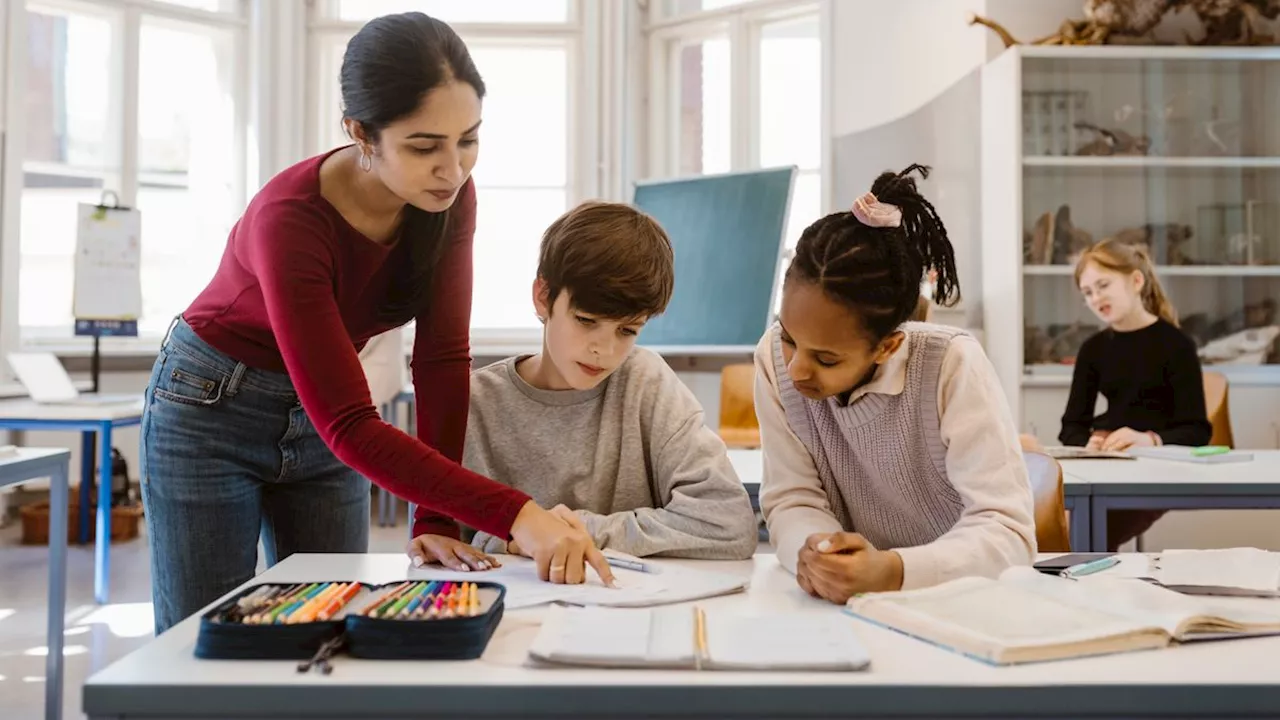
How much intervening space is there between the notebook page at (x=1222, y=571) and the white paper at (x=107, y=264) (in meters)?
4.22

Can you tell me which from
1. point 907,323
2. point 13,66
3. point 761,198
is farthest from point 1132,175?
point 13,66

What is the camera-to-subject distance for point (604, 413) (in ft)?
4.94

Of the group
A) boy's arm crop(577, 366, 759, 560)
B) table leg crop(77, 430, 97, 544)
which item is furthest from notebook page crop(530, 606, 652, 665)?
table leg crop(77, 430, 97, 544)

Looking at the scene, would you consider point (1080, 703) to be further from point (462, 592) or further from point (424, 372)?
point (424, 372)

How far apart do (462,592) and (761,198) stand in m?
3.98

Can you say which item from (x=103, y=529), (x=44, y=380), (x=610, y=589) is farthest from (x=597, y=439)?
(x=44, y=380)

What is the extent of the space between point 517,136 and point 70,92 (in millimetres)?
2013

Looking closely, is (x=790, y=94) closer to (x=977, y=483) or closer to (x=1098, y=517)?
(x=1098, y=517)

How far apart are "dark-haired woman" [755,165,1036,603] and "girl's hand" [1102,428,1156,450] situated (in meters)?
1.51

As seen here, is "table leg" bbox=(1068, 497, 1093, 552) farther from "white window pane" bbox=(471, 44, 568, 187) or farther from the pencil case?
"white window pane" bbox=(471, 44, 568, 187)

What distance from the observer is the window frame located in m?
4.68

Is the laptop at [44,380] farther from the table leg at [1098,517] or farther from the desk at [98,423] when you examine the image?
the table leg at [1098,517]

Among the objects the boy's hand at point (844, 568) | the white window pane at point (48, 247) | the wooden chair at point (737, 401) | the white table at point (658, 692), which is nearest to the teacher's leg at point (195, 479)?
the white table at point (658, 692)

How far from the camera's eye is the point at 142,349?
5.05 metres
